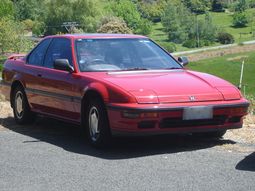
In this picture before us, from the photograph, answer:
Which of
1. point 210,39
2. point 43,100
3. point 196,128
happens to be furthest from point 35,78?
point 210,39

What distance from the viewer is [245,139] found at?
809 centimetres

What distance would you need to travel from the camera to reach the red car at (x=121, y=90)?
7.06 metres

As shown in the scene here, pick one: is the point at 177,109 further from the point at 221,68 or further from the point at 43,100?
the point at 221,68

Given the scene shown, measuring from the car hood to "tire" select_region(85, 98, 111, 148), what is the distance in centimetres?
34

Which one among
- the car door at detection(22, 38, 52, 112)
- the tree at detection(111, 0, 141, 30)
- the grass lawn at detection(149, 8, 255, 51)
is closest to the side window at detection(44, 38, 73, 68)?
the car door at detection(22, 38, 52, 112)

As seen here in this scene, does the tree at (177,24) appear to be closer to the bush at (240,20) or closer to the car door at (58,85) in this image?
the bush at (240,20)

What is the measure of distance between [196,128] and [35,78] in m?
2.83

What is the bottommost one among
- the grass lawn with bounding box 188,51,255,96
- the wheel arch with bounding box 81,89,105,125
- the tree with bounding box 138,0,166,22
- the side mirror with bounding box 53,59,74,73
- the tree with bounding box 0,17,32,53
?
the tree with bounding box 138,0,166,22

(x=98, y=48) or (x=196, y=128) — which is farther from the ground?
(x=98, y=48)

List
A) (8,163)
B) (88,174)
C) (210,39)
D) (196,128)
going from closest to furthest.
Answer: (88,174)
(8,163)
(196,128)
(210,39)

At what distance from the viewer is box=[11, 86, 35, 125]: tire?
9523 mm

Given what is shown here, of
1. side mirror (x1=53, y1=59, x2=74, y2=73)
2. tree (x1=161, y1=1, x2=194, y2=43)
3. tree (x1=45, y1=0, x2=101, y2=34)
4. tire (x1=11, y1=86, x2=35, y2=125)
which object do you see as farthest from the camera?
tree (x1=161, y1=1, x2=194, y2=43)

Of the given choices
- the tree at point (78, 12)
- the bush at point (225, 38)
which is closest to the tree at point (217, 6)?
the bush at point (225, 38)

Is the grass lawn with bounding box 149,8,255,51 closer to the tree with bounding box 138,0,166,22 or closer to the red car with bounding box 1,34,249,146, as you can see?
the tree with bounding box 138,0,166,22
